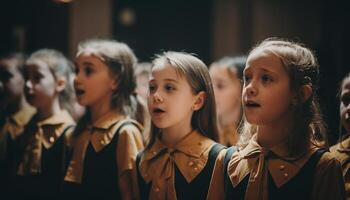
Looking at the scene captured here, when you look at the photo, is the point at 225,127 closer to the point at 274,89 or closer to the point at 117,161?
the point at 117,161

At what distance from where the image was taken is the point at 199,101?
90.0 inches

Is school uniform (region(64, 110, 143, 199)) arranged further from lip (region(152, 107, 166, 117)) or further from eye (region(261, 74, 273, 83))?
eye (region(261, 74, 273, 83))

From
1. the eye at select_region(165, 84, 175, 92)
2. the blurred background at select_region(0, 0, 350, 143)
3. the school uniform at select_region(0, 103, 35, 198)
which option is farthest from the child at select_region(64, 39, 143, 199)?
the blurred background at select_region(0, 0, 350, 143)

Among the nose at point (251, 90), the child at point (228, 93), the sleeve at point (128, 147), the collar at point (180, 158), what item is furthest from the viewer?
the child at point (228, 93)

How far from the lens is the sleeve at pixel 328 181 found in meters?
1.72

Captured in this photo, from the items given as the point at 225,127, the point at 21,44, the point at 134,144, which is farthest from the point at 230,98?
the point at 21,44

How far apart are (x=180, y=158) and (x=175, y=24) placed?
296 cm

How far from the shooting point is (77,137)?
2.70m

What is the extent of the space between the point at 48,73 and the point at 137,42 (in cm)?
194

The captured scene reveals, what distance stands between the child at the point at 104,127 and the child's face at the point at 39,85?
1.20 ft

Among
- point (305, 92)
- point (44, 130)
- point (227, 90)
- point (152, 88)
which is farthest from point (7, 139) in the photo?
point (305, 92)

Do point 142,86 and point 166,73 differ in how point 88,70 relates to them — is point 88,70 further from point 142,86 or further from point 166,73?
point 142,86

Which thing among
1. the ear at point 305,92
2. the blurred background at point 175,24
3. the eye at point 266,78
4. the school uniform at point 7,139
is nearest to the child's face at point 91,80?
the school uniform at point 7,139

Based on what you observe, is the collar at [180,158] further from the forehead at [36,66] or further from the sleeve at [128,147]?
the forehead at [36,66]
